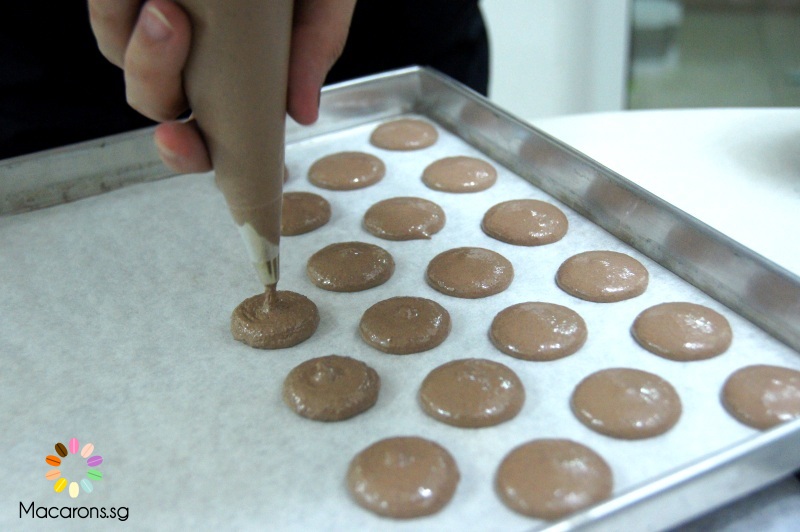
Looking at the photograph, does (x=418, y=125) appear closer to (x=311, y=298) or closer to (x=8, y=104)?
(x=311, y=298)

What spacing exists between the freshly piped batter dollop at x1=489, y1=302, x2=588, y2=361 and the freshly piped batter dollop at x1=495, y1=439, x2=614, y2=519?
0.20 m

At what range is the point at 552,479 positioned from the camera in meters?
0.96

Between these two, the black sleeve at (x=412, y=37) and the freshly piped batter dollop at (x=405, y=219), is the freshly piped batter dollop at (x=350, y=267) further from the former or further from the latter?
the black sleeve at (x=412, y=37)

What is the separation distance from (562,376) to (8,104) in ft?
4.06

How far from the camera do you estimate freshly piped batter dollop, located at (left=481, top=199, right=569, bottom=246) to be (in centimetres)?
143

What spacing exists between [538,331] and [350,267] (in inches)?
13.9

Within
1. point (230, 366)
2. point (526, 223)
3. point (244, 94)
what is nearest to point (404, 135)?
point (526, 223)

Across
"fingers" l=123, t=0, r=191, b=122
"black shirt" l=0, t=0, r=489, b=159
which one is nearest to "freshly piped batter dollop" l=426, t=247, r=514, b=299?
"fingers" l=123, t=0, r=191, b=122

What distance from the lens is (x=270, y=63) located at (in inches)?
36.6

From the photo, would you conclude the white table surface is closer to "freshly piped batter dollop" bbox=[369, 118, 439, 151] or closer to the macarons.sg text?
"freshly piped batter dollop" bbox=[369, 118, 439, 151]

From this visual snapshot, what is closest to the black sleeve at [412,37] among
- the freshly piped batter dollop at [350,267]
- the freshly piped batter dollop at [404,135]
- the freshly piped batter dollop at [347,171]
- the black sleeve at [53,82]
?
the freshly piped batter dollop at [404,135]

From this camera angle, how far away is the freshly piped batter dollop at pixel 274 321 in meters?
1.23

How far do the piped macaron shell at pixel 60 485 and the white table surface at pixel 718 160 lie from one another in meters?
1.08

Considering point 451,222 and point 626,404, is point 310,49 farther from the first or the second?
point 626,404
